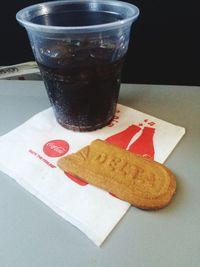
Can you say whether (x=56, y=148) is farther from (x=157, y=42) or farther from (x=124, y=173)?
(x=157, y=42)

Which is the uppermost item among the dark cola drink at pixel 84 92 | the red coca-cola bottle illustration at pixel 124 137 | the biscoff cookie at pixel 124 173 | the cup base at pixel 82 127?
the dark cola drink at pixel 84 92

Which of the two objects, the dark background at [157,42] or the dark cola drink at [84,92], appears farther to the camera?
the dark background at [157,42]

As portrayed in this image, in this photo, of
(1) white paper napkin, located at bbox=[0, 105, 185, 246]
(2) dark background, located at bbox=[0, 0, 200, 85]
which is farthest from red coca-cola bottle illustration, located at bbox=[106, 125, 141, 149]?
(2) dark background, located at bbox=[0, 0, 200, 85]

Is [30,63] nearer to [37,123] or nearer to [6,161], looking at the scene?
[37,123]

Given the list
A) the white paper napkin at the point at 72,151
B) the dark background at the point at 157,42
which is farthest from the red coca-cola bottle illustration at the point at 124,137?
the dark background at the point at 157,42

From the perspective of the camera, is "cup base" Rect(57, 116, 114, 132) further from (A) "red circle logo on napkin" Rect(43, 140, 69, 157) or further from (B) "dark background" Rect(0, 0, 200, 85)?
(B) "dark background" Rect(0, 0, 200, 85)

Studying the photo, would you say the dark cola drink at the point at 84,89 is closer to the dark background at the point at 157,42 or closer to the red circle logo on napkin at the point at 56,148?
the red circle logo on napkin at the point at 56,148

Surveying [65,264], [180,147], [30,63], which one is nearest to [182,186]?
[180,147]

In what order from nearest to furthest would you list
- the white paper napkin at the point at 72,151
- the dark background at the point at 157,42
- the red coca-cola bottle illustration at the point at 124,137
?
1. the white paper napkin at the point at 72,151
2. the red coca-cola bottle illustration at the point at 124,137
3. the dark background at the point at 157,42

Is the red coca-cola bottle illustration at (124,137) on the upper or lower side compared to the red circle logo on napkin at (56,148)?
lower
